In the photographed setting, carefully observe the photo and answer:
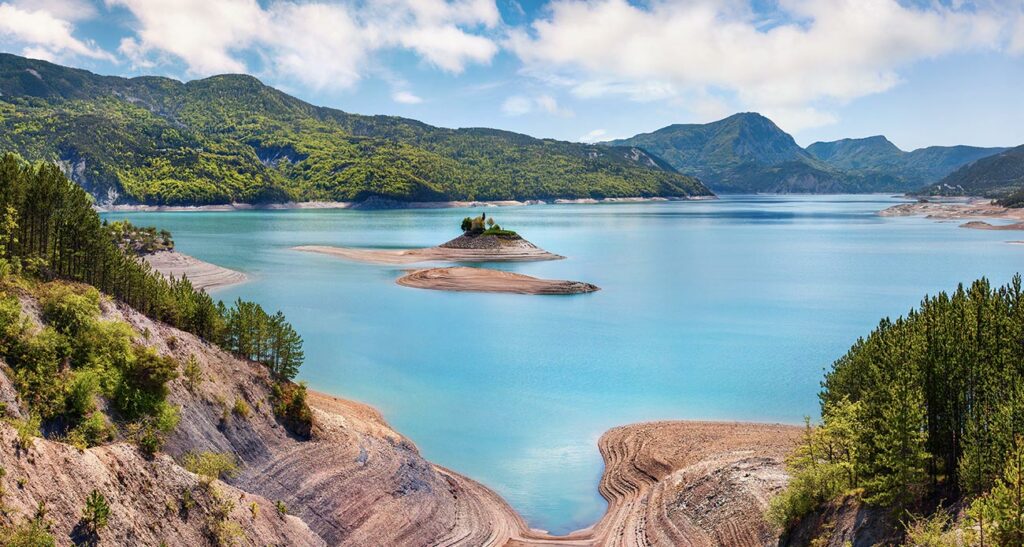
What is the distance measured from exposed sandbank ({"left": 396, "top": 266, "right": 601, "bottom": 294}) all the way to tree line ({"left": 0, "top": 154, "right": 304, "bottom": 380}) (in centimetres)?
6725

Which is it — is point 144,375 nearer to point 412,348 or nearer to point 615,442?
point 615,442

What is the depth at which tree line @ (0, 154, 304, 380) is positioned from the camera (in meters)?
30.1

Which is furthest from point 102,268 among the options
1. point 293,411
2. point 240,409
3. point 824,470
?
point 824,470

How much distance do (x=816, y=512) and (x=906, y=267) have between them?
374ft

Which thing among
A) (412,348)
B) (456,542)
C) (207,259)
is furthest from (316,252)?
(456,542)

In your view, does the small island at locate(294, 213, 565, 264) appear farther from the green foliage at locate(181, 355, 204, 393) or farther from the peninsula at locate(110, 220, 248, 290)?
the green foliage at locate(181, 355, 204, 393)

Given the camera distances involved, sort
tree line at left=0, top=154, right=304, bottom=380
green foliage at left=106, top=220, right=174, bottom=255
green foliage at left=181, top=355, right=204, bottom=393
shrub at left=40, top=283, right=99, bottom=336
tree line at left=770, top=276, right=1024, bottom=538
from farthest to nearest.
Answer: green foliage at left=106, top=220, right=174, bottom=255
tree line at left=0, top=154, right=304, bottom=380
green foliage at left=181, top=355, right=204, bottom=393
shrub at left=40, top=283, right=99, bottom=336
tree line at left=770, top=276, right=1024, bottom=538

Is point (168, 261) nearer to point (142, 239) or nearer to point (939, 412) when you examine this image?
point (142, 239)

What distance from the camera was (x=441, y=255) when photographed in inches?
5359

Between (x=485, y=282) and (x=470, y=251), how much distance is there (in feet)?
117

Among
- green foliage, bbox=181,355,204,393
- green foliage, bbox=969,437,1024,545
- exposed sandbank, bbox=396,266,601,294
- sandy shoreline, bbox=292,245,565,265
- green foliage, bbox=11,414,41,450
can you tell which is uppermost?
green foliage, bbox=11,414,41,450

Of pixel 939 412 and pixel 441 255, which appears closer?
pixel 939 412

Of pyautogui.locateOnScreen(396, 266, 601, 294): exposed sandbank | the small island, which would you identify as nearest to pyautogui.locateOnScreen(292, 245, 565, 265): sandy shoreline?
the small island

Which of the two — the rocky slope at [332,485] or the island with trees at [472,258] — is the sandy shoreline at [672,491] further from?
the island with trees at [472,258]
